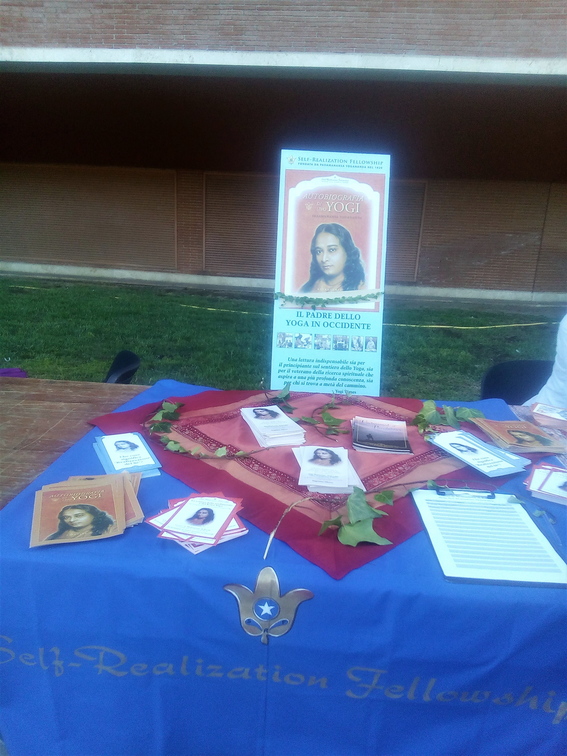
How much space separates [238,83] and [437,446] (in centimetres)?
801

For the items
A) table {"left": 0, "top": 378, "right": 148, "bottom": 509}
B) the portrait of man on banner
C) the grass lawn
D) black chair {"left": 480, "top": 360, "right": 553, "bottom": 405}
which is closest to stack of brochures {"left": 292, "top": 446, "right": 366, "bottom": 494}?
table {"left": 0, "top": 378, "right": 148, "bottom": 509}

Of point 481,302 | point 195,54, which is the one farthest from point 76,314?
point 481,302

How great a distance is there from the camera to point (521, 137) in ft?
29.2

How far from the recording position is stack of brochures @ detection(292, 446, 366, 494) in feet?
4.60

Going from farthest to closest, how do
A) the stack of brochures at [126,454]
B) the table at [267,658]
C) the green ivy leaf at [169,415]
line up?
the green ivy leaf at [169,415]
the stack of brochures at [126,454]
the table at [267,658]

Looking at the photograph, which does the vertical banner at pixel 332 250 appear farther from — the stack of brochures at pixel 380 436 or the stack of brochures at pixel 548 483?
the stack of brochures at pixel 548 483

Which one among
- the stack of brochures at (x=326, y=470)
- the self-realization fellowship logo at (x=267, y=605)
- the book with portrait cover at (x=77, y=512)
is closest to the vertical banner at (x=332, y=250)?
the stack of brochures at (x=326, y=470)

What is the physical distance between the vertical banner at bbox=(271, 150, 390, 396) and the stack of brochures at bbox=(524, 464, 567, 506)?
0.99 metres

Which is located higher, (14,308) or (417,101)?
(417,101)

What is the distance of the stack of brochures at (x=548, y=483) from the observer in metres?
1.40

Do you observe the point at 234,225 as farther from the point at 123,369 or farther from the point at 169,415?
the point at 169,415

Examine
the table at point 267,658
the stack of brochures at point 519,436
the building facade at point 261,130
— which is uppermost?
the building facade at point 261,130

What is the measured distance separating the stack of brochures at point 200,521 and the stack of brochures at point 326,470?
231mm

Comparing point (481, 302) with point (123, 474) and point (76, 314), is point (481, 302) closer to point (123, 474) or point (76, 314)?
point (76, 314)
